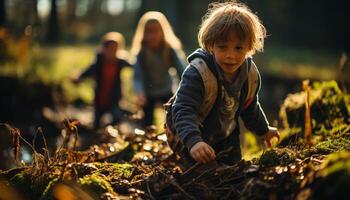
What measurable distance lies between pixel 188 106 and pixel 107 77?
678 cm

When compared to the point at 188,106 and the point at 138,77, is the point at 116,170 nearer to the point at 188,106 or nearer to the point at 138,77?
the point at 188,106

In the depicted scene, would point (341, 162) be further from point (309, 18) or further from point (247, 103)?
point (309, 18)

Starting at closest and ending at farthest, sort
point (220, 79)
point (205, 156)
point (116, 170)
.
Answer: point (205, 156) → point (116, 170) → point (220, 79)

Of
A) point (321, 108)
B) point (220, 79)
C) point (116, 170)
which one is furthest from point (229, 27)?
point (321, 108)

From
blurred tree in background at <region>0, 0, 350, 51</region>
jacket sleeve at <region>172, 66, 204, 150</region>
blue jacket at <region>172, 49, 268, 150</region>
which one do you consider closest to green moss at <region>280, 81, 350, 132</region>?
blue jacket at <region>172, 49, 268, 150</region>

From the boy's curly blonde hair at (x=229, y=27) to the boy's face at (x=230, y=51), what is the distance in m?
0.03

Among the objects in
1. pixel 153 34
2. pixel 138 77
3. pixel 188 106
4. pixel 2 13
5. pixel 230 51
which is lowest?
pixel 138 77

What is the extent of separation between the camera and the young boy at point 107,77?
10.4 metres

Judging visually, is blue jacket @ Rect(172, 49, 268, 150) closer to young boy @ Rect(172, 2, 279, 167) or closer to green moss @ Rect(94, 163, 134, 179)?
young boy @ Rect(172, 2, 279, 167)

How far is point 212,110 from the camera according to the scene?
416 centimetres

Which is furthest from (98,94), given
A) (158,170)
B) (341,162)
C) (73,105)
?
(341,162)

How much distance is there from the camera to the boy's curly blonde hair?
3.91m

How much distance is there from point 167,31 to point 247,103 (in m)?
5.04

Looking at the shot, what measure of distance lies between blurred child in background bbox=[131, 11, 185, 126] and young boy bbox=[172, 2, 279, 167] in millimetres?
4600
